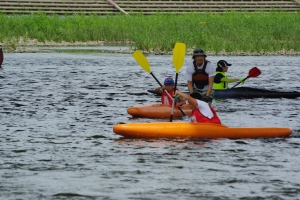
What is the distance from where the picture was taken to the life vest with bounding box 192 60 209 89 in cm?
1681

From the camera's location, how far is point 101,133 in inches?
602

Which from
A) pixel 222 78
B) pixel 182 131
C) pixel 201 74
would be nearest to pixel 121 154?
pixel 182 131

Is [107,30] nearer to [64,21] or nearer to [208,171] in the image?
[64,21]

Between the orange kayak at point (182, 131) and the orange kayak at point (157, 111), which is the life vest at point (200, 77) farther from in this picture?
the orange kayak at point (182, 131)

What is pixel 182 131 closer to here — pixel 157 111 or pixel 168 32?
pixel 157 111

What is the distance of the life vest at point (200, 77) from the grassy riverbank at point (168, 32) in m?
19.5

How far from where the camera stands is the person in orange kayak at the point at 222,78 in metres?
19.6

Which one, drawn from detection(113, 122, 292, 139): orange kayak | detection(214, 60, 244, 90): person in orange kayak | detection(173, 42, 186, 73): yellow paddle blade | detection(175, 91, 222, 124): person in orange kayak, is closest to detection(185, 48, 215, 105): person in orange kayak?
detection(173, 42, 186, 73): yellow paddle blade

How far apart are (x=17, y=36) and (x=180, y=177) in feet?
97.7

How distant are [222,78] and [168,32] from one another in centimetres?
1974

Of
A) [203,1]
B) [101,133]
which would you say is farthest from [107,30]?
[101,133]

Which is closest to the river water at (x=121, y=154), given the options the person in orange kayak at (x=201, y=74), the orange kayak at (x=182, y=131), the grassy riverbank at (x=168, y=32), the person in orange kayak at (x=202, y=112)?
the orange kayak at (x=182, y=131)

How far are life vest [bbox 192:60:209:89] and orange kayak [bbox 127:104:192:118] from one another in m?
0.59

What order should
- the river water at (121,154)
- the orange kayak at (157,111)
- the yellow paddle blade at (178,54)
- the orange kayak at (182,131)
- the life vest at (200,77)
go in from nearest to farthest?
the river water at (121,154) < the orange kayak at (182,131) < the yellow paddle blade at (178,54) < the life vest at (200,77) < the orange kayak at (157,111)
